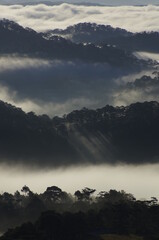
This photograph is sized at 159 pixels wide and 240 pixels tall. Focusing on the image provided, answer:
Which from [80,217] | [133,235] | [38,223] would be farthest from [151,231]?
[38,223]

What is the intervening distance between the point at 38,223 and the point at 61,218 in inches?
259

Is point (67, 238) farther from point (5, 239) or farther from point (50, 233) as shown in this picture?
point (5, 239)

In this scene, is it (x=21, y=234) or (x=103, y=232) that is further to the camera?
(x=103, y=232)

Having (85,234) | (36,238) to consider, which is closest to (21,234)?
(36,238)

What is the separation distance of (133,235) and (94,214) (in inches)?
593

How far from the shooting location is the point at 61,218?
610 ft

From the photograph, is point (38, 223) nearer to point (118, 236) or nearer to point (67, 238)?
point (67, 238)

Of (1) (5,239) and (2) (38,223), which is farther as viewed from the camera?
(2) (38,223)

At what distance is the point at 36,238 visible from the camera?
175 metres

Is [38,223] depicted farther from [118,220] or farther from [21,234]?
[118,220]

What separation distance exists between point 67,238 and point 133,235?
20682 millimetres

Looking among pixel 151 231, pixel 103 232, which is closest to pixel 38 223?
pixel 103 232

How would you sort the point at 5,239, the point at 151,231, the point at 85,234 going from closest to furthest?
the point at 5,239
the point at 85,234
the point at 151,231

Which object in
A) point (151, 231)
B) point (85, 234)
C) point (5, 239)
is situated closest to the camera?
point (5, 239)
